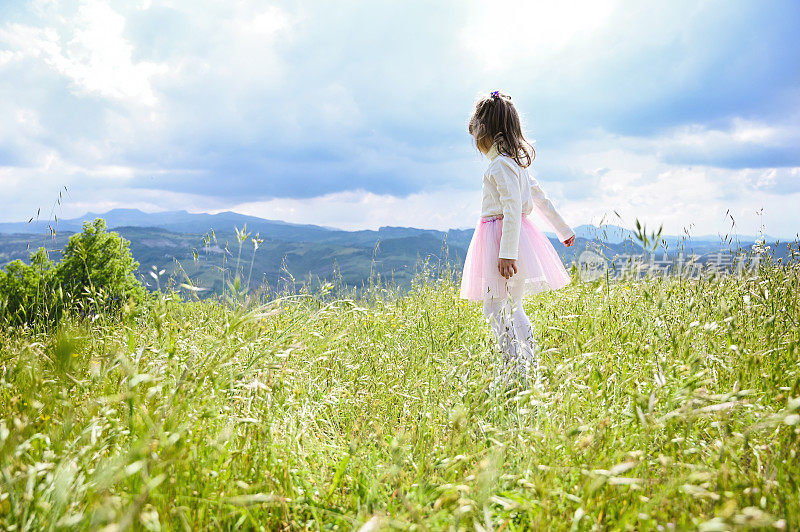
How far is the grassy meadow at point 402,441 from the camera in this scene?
1.24 m

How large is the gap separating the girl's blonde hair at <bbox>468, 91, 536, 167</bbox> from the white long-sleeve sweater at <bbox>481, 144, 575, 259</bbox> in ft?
0.27

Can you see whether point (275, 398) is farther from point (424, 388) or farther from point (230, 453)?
point (424, 388)

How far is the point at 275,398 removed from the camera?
1.95 m

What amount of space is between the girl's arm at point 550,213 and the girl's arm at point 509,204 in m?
0.46

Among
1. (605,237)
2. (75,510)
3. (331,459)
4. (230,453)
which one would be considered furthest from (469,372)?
(605,237)

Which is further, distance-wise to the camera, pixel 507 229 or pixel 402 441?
pixel 507 229

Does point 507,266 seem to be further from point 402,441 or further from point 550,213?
point 402,441

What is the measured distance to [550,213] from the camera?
3.89 m

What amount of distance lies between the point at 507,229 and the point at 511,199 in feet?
0.77

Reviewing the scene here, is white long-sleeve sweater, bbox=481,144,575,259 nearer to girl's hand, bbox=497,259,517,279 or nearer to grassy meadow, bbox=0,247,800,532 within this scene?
girl's hand, bbox=497,259,517,279

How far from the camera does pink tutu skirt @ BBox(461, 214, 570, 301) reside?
3463mm

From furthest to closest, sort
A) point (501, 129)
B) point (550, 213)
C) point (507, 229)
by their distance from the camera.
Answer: point (550, 213) → point (501, 129) → point (507, 229)

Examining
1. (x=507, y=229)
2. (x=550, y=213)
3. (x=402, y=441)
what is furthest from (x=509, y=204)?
(x=402, y=441)

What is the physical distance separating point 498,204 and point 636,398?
2.25 meters
